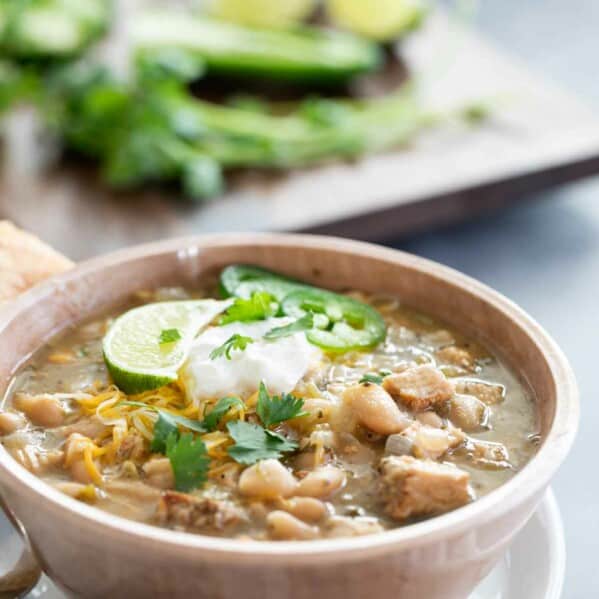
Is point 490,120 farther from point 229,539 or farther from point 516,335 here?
point 229,539

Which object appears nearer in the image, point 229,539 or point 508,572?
point 229,539

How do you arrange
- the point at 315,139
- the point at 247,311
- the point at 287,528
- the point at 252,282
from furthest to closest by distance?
the point at 315,139 < the point at 252,282 < the point at 247,311 < the point at 287,528

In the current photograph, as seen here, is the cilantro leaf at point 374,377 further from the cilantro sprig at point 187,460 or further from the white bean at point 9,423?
the white bean at point 9,423

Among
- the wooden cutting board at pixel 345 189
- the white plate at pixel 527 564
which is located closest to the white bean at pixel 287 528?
the white plate at pixel 527 564

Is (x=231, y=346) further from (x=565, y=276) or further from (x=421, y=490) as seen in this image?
(x=565, y=276)

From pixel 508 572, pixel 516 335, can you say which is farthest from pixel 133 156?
pixel 508 572

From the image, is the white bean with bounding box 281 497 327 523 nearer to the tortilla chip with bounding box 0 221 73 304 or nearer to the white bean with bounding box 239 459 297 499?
the white bean with bounding box 239 459 297 499

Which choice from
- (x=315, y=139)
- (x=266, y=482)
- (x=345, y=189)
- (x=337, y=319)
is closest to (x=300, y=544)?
(x=266, y=482)
